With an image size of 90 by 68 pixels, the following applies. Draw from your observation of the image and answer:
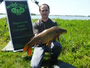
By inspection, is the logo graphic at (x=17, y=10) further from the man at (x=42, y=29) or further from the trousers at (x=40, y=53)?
the trousers at (x=40, y=53)

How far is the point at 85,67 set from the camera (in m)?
4.96

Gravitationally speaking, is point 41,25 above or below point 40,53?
above

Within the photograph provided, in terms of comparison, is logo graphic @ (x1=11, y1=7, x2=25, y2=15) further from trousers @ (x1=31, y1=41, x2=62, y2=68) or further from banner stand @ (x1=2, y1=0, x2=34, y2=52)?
trousers @ (x1=31, y1=41, x2=62, y2=68)

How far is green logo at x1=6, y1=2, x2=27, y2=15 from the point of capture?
6.49 metres

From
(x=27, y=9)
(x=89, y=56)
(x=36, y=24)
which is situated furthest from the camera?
(x=27, y=9)

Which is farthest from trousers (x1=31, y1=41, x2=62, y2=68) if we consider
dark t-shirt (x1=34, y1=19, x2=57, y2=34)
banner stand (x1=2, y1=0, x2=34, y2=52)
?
banner stand (x1=2, y1=0, x2=34, y2=52)

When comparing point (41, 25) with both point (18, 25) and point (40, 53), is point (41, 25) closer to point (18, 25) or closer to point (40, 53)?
point (40, 53)

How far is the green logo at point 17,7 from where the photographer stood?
649cm

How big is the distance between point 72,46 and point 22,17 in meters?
2.67

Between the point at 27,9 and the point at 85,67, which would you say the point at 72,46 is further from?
the point at 27,9

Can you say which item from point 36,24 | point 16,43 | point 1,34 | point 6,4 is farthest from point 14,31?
point 1,34

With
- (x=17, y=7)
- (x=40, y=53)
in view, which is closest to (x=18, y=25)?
(x=17, y=7)

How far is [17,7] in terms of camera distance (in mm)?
6648

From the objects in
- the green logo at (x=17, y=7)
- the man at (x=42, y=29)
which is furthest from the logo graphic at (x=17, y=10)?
the man at (x=42, y=29)
